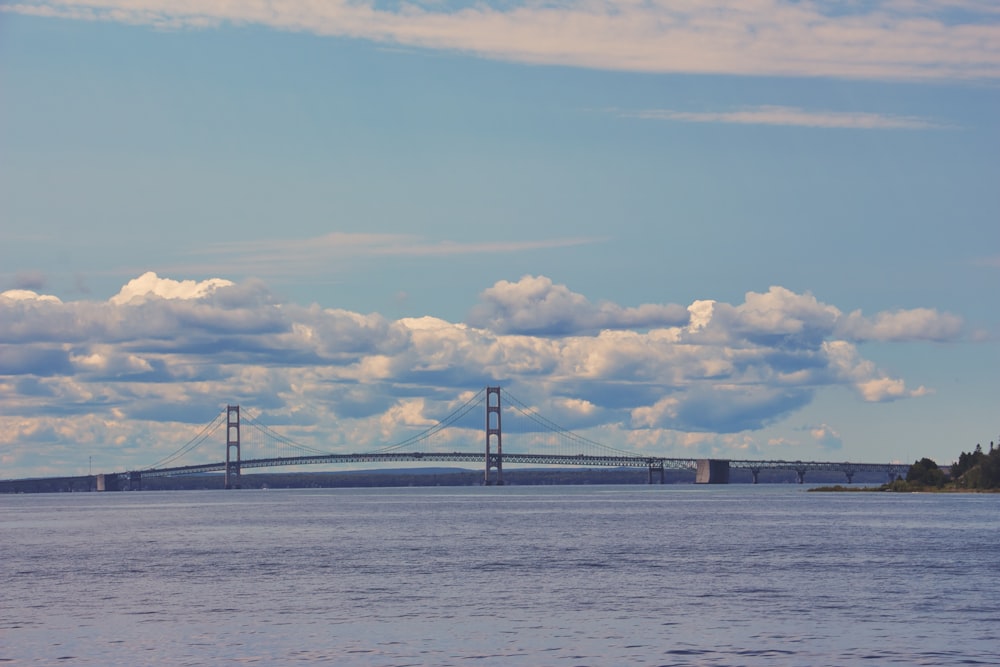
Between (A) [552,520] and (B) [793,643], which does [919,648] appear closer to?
(B) [793,643]

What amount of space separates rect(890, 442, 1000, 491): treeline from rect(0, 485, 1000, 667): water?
91786 mm

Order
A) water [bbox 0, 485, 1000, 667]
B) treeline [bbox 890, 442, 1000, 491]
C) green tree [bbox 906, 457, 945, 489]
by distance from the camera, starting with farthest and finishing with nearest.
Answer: green tree [bbox 906, 457, 945, 489] → treeline [bbox 890, 442, 1000, 491] → water [bbox 0, 485, 1000, 667]

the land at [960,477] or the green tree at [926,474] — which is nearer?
the land at [960,477]

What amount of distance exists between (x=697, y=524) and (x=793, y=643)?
5871cm

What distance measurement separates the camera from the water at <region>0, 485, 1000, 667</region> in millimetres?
29047

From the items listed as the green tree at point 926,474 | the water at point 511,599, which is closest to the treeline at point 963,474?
the green tree at point 926,474

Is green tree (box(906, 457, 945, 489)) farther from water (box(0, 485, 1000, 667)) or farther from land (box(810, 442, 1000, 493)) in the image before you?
water (box(0, 485, 1000, 667))

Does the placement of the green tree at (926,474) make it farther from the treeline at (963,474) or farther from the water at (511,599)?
the water at (511,599)

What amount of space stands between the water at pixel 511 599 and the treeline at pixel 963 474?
9179cm

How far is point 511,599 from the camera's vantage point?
38.9 meters

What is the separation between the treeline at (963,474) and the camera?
16000cm

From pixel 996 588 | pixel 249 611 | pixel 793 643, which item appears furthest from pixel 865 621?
pixel 249 611

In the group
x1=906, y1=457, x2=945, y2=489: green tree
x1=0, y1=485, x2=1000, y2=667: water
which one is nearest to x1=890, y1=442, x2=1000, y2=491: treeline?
x1=906, y1=457, x2=945, y2=489: green tree

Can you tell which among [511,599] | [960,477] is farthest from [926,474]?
[511,599]
